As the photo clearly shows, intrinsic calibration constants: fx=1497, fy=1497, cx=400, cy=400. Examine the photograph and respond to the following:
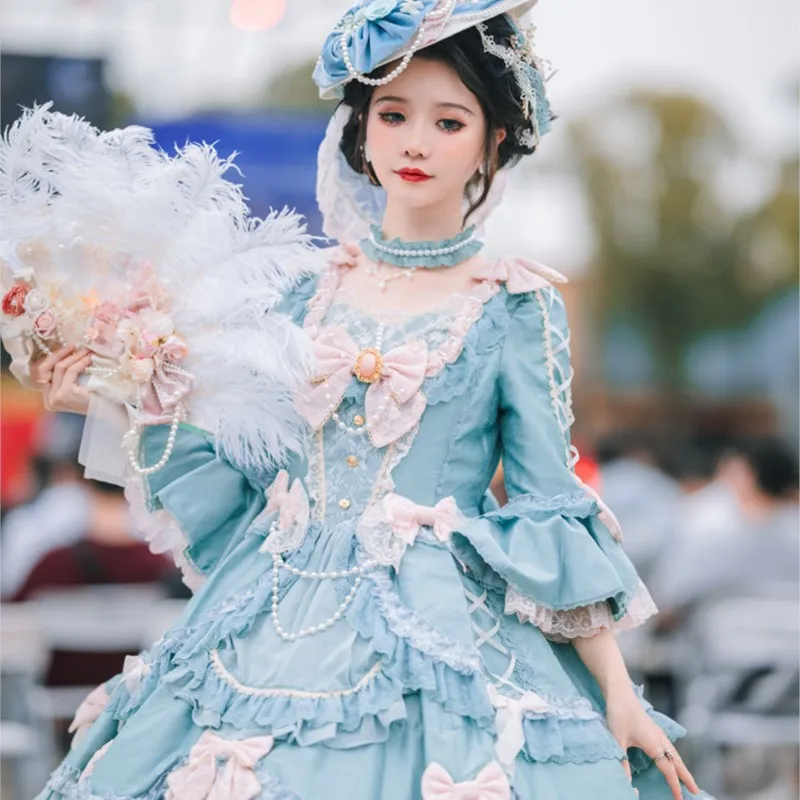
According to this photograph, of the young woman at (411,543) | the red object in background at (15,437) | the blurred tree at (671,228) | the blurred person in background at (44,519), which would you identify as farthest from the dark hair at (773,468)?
the blurred tree at (671,228)

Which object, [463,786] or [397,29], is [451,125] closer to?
[397,29]

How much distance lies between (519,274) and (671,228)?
37.1m

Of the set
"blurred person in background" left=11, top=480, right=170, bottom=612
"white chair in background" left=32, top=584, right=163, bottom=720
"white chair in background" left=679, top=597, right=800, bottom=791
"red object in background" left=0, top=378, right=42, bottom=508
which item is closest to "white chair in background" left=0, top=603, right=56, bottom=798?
"white chair in background" left=32, top=584, right=163, bottom=720

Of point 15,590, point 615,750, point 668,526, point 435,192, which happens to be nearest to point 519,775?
point 615,750

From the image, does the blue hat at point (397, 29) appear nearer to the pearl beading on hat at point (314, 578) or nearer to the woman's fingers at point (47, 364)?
the woman's fingers at point (47, 364)

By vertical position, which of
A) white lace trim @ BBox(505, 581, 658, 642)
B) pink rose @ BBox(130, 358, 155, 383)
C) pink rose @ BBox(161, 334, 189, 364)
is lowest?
white lace trim @ BBox(505, 581, 658, 642)

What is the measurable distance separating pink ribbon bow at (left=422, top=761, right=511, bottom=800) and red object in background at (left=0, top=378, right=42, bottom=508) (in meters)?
7.67

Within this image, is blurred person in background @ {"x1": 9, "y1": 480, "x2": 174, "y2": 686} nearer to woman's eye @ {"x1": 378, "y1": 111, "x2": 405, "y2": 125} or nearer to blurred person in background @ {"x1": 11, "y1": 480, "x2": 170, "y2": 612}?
blurred person in background @ {"x1": 11, "y1": 480, "x2": 170, "y2": 612}

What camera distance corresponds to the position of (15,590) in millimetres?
6355

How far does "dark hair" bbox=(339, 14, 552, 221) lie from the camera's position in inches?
105

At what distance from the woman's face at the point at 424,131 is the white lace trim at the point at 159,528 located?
0.72m

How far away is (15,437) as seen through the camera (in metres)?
12.6

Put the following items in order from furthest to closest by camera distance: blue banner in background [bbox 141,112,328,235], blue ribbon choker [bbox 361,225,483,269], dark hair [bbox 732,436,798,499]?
1. blue banner in background [bbox 141,112,328,235]
2. dark hair [bbox 732,436,798,499]
3. blue ribbon choker [bbox 361,225,483,269]

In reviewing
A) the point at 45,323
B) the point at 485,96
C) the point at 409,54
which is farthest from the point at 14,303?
the point at 485,96
